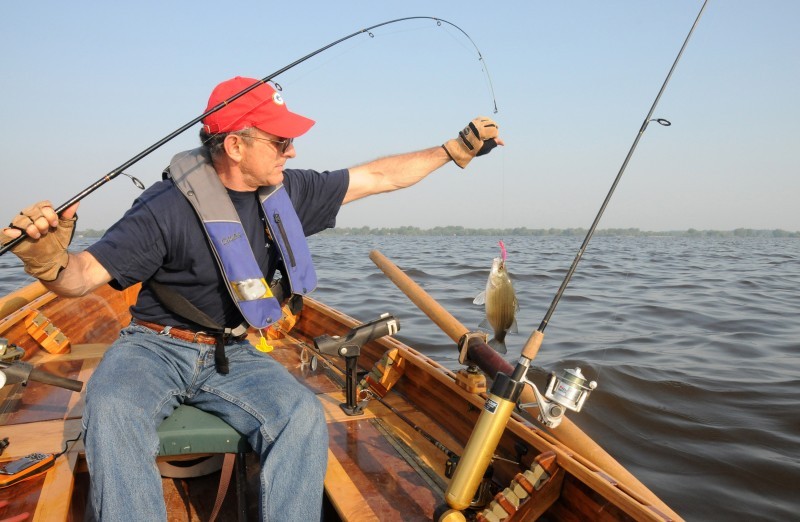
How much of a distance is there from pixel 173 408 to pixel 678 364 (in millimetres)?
6682

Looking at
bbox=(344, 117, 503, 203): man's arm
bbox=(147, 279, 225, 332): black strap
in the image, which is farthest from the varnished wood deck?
bbox=(344, 117, 503, 203): man's arm

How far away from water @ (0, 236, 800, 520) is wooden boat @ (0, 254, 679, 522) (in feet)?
6.94

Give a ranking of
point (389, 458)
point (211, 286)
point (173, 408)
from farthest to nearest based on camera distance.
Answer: point (389, 458), point (211, 286), point (173, 408)

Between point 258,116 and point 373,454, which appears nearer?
point 258,116

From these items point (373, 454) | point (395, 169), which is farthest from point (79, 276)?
point (395, 169)

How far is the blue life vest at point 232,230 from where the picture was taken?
113 inches

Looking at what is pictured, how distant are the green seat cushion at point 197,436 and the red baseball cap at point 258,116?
4.90 ft

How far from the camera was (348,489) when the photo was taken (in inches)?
111

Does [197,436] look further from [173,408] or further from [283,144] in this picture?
[283,144]

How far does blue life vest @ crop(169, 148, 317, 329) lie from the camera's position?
2.87 metres

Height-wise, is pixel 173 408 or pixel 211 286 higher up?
pixel 211 286

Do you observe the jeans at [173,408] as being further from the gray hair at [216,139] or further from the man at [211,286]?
the gray hair at [216,139]

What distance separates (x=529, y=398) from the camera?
10.0 feet

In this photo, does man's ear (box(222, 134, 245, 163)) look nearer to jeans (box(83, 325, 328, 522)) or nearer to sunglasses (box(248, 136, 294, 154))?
sunglasses (box(248, 136, 294, 154))
